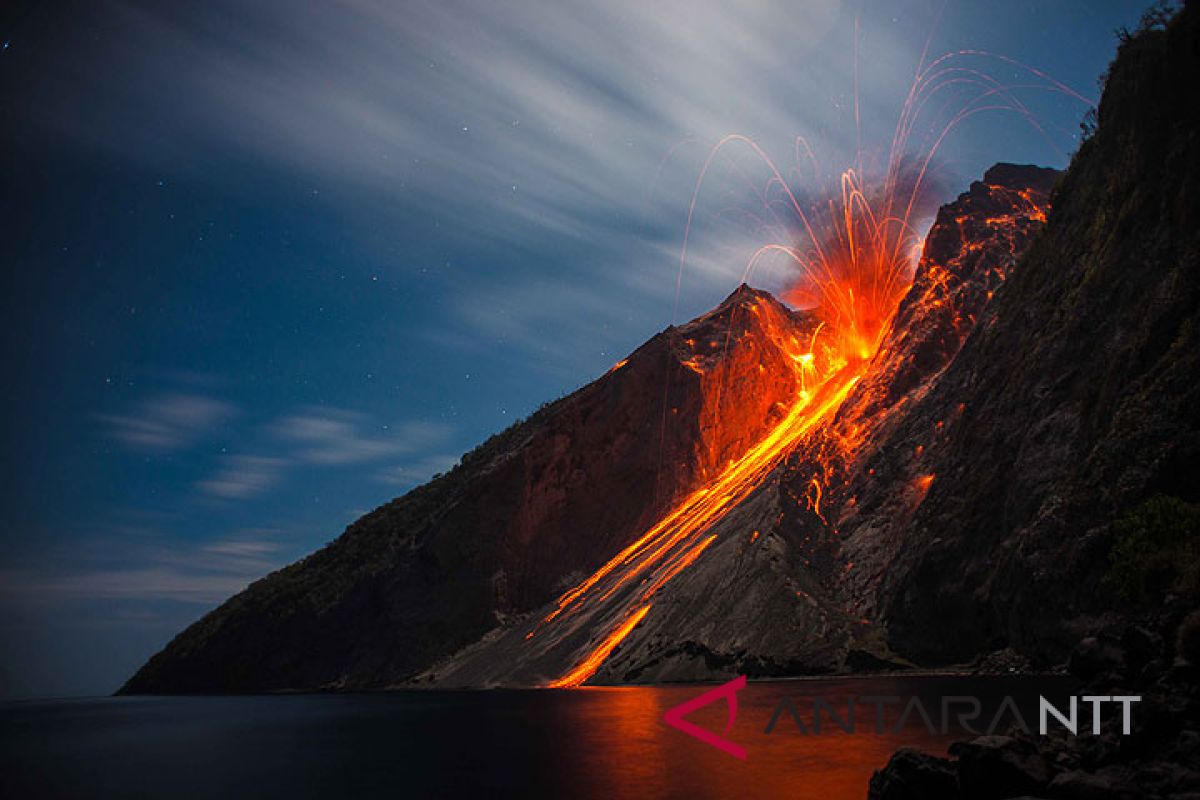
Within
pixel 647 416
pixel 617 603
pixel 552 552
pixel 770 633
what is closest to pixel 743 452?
pixel 647 416

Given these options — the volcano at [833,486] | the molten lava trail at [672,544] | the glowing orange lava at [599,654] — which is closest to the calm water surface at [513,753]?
the volcano at [833,486]

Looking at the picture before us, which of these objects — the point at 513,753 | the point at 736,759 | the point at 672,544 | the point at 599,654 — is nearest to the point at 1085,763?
the point at 736,759

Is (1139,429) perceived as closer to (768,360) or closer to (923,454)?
(923,454)

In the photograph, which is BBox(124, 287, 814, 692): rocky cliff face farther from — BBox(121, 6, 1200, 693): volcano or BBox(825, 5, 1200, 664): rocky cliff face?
BBox(825, 5, 1200, 664): rocky cliff face

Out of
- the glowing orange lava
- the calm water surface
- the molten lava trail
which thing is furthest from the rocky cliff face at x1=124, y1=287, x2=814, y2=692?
the calm water surface

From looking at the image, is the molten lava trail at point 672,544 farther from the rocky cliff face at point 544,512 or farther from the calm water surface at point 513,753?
the calm water surface at point 513,753
